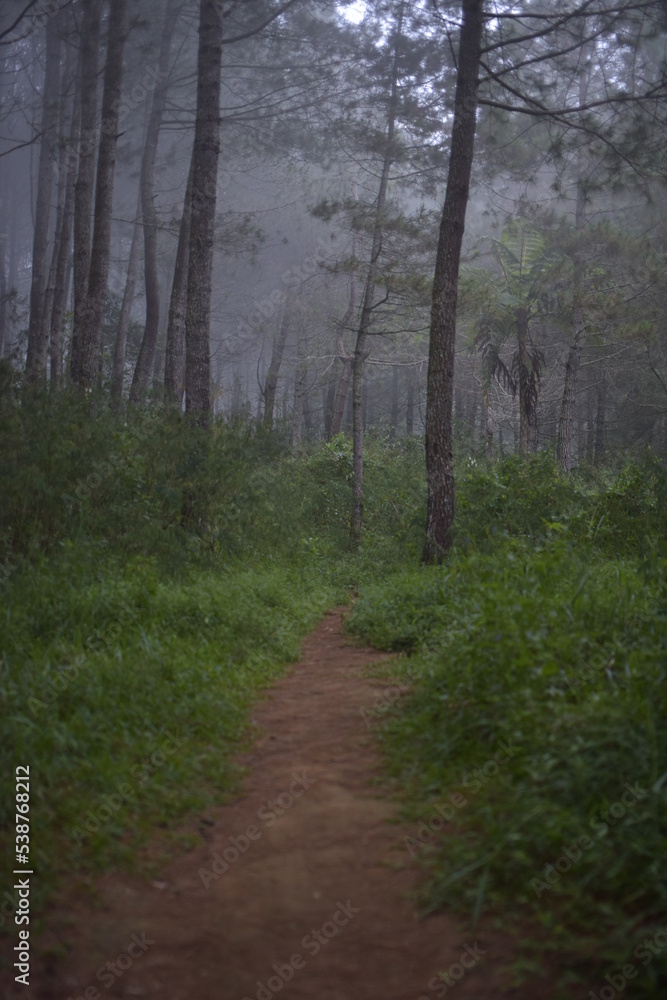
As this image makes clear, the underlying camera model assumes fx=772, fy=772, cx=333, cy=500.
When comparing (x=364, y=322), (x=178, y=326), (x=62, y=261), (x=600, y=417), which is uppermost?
(x=62, y=261)

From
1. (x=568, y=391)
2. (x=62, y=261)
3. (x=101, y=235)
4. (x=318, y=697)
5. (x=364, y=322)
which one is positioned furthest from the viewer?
(x=568, y=391)

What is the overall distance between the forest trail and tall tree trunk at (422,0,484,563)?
18.9 ft

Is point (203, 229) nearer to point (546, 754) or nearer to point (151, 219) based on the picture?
point (546, 754)

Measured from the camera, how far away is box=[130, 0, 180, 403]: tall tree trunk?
18.7 meters

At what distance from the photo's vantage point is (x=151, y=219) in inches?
757

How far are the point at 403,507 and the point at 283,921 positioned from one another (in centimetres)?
1213

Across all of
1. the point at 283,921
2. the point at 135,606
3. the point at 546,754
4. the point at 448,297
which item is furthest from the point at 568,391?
the point at 283,921

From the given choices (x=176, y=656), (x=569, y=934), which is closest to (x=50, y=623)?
(x=176, y=656)

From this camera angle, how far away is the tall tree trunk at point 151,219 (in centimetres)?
1869

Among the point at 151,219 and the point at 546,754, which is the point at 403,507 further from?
the point at 546,754

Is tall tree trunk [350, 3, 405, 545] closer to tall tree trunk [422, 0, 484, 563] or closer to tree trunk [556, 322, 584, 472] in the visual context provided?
tall tree trunk [422, 0, 484, 563]

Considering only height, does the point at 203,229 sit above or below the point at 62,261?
below

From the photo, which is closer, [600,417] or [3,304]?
[600,417]

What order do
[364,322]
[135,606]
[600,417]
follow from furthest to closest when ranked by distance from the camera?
[600,417] → [364,322] → [135,606]
